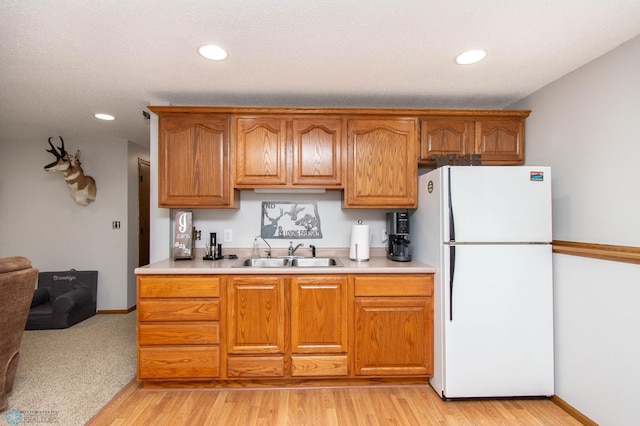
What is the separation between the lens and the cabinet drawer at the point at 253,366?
2.21m

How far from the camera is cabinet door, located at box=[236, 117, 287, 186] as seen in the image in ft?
8.23

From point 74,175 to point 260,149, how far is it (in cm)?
274

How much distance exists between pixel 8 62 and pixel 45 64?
21 centimetres

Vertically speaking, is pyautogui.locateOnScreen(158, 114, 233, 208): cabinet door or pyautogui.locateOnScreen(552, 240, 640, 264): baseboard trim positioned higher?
pyautogui.locateOnScreen(158, 114, 233, 208): cabinet door

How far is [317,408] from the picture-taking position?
6.68ft

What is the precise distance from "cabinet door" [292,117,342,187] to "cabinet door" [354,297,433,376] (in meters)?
1.01

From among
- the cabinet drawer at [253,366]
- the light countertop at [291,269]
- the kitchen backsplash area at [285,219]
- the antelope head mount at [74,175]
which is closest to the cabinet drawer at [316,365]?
the cabinet drawer at [253,366]

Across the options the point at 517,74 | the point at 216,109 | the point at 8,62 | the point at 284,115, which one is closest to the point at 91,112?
the point at 8,62

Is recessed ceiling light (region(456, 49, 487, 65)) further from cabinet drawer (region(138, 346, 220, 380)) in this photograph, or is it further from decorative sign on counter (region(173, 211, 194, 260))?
cabinet drawer (region(138, 346, 220, 380))

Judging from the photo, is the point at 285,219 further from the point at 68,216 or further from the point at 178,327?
the point at 68,216

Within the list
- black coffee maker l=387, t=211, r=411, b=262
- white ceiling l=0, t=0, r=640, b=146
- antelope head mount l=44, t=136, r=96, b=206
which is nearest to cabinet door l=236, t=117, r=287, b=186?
white ceiling l=0, t=0, r=640, b=146

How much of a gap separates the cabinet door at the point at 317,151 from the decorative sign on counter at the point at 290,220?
1.37ft

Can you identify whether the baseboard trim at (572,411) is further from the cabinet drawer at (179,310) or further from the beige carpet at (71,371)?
the beige carpet at (71,371)

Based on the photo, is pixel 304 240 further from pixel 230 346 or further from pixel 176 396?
pixel 176 396
